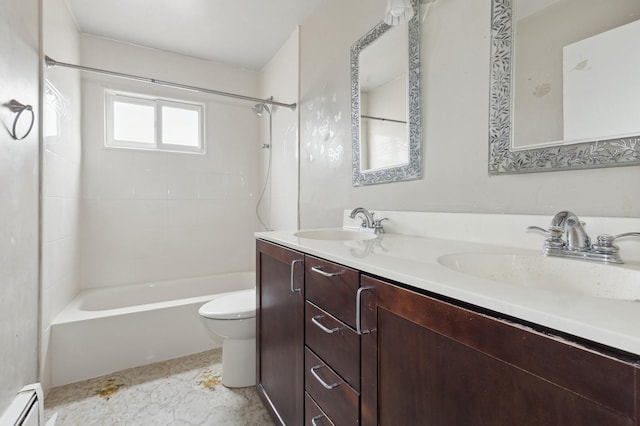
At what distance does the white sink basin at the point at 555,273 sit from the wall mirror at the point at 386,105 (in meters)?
0.55

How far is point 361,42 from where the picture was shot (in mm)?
1603

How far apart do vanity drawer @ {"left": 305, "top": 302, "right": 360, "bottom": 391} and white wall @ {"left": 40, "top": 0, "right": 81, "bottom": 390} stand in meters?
1.55

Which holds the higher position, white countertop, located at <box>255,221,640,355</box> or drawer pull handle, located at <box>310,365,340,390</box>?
white countertop, located at <box>255,221,640,355</box>

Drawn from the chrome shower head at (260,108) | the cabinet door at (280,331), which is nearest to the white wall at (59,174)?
the cabinet door at (280,331)

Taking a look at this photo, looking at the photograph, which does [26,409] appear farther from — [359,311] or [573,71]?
[573,71]

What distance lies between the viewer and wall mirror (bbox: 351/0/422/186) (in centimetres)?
128

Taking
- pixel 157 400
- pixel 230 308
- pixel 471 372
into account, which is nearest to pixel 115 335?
pixel 157 400

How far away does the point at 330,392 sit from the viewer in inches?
33.8

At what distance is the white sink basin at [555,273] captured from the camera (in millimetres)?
635

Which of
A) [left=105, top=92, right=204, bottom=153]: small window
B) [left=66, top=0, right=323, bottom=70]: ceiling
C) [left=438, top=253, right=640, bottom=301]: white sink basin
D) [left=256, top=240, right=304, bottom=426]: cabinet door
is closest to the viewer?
[left=438, top=253, right=640, bottom=301]: white sink basin

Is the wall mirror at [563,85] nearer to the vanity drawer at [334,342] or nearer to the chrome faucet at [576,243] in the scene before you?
the chrome faucet at [576,243]

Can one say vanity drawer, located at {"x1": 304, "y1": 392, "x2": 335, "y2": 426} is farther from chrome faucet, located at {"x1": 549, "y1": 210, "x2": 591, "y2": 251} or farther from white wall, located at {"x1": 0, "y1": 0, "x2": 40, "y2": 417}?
white wall, located at {"x1": 0, "y1": 0, "x2": 40, "y2": 417}

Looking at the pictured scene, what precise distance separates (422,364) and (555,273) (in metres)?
0.47

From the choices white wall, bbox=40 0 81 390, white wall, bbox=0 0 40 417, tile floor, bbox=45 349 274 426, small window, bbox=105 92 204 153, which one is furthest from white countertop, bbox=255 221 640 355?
small window, bbox=105 92 204 153
